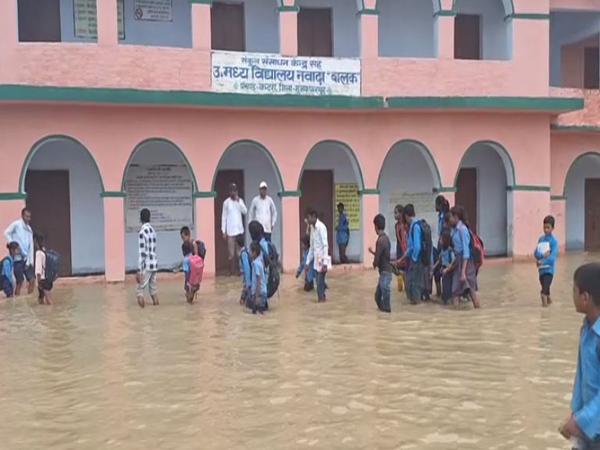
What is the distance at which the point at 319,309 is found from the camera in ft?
36.2

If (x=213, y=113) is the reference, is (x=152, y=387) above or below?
below

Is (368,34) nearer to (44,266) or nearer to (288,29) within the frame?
(288,29)

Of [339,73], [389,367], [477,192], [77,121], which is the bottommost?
[389,367]

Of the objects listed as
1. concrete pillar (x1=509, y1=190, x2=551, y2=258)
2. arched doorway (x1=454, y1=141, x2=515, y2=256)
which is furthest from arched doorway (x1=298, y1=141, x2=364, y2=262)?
concrete pillar (x1=509, y1=190, x2=551, y2=258)

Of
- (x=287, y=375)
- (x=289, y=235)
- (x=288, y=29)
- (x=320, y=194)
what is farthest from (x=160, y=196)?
(x=287, y=375)

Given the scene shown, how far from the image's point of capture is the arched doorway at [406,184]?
58.3 ft

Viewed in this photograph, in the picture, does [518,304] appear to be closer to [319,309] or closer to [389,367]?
[319,309]

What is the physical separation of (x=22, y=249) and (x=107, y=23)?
463 cm

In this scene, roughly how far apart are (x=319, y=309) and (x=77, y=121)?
248 inches

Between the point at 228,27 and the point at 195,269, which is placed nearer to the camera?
the point at 195,269

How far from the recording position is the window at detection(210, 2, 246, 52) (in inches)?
639

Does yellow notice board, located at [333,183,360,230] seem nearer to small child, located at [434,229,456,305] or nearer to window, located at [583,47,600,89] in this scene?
small child, located at [434,229,456,305]

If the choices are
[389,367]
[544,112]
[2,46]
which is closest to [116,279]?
[2,46]

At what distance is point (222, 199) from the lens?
16797 mm
